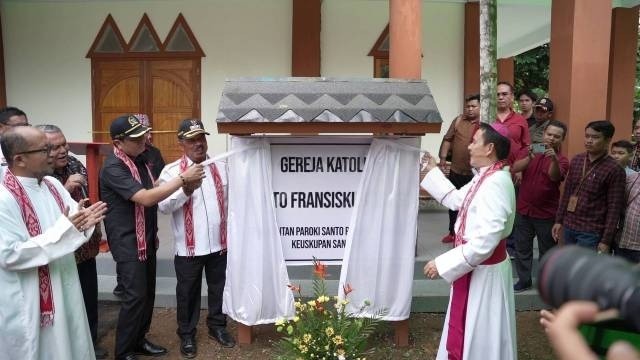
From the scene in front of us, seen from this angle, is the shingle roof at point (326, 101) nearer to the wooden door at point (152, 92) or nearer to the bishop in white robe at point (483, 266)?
the bishop in white robe at point (483, 266)

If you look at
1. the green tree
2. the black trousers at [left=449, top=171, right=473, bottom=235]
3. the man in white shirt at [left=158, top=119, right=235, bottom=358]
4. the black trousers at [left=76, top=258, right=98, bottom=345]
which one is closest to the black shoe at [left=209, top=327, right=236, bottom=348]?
the man in white shirt at [left=158, top=119, right=235, bottom=358]

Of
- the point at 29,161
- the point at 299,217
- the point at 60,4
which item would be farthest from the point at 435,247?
the point at 60,4

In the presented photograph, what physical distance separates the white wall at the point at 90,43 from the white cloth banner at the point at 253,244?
4.83 meters

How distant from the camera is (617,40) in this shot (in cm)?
916

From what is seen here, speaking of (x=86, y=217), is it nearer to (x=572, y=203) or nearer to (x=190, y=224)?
(x=190, y=224)

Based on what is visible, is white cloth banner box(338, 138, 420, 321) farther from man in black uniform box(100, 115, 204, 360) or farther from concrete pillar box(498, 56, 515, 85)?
concrete pillar box(498, 56, 515, 85)

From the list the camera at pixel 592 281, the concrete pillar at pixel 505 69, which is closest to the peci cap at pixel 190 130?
the camera at pixel 592 281

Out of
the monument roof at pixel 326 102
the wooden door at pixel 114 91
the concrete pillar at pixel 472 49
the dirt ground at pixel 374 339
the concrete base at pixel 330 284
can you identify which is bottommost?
the dirt ground at pixel 374 339

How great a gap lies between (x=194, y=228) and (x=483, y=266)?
→ 2.08 meters

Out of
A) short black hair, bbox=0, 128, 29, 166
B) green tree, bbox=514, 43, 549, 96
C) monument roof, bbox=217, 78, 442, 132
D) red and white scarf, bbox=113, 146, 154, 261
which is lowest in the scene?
red and white scarf, bbox=113, 146, 154, 261

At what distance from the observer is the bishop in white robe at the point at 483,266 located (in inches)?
118

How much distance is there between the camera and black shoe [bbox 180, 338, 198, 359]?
3965 millimetres

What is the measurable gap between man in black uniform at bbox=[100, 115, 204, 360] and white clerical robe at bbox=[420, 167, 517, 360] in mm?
1796

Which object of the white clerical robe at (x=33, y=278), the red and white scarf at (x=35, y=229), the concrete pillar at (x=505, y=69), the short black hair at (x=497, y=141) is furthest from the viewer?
the concrete pillar at (x=505, y=69)
